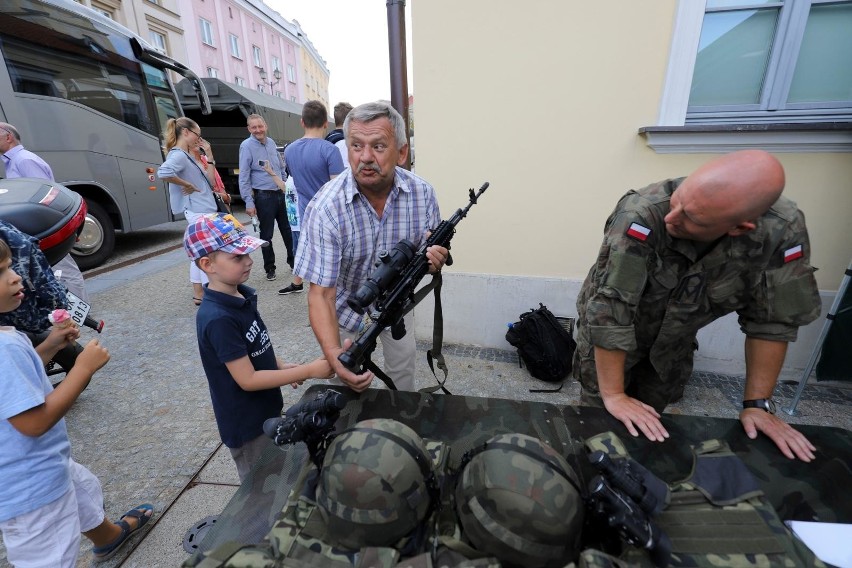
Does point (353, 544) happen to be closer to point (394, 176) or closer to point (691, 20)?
point (394, 176)

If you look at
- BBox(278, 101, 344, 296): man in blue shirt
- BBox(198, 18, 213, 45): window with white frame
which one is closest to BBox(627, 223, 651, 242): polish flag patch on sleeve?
BBox(278, 101, 344, 296): man in blue shirt

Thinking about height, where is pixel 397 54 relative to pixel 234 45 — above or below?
below

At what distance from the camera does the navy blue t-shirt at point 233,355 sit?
4.97ft

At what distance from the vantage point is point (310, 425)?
115 centimetres

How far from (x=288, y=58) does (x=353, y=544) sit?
156 feet

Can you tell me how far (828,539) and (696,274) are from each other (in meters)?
0.87

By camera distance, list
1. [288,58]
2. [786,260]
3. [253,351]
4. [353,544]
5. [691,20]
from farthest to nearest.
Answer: [288,58]
[691,20]
[253,351]
[786,260]
[353,544]

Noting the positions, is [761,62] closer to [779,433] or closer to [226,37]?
[779,433]

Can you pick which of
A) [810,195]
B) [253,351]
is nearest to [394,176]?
[253,351]

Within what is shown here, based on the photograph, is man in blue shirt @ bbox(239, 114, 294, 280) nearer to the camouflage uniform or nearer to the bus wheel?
the bus wheel

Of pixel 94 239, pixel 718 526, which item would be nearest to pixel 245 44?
pixel 94 239

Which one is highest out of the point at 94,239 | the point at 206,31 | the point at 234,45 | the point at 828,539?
the point at 234,45

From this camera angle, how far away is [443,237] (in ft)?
6.44

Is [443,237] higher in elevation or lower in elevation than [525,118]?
lower
